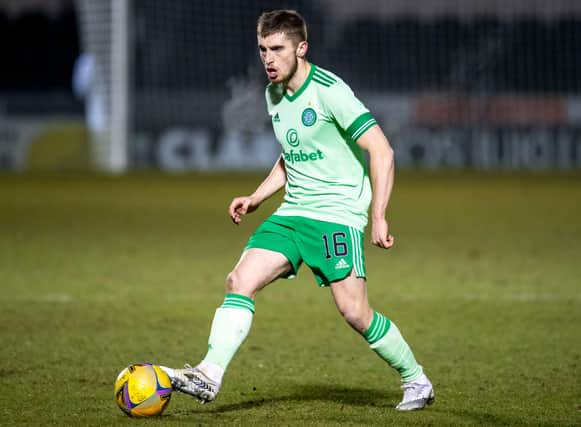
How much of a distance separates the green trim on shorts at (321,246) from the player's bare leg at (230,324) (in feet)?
0.19

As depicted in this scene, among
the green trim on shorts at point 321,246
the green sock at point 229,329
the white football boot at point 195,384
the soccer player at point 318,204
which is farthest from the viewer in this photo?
the green trim on shorts at point 321,246

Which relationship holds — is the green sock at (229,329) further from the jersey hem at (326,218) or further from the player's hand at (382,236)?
the player's hand at (382,236)

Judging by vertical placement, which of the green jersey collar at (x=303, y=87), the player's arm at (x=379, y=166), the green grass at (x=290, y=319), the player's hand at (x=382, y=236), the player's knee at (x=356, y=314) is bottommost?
the green grass at (x=290, y=319)

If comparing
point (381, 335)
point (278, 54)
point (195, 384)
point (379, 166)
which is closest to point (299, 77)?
point (278, 54)

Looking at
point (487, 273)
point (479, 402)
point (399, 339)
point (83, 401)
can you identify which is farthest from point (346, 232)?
point (487, 273)

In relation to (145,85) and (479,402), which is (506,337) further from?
(145,85)

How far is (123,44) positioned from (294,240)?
18838mm

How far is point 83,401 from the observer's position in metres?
5.56

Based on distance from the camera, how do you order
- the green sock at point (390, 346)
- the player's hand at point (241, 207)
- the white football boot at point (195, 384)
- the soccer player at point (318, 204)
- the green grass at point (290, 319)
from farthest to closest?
the player's hand at point (241, 207)
the green grass at point (290, 319)
the green sock at point (390, 346)
the soccer player at point (318, 204)
the white football boot at point (195, 384)

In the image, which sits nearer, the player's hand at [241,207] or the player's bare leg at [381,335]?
the player's bare leg at [381,335]

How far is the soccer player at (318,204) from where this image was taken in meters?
5.12

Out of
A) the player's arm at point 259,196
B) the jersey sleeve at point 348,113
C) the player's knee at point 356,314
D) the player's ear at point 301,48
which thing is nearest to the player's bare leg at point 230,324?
the player's knee at point 356,314

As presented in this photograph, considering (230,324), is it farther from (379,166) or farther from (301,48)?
(301,48)

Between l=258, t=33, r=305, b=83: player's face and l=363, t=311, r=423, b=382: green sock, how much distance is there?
1.29 metres
